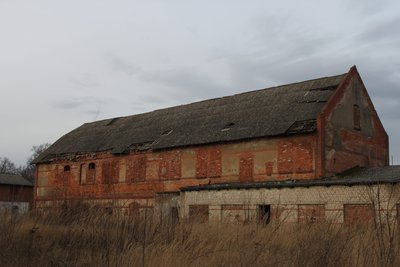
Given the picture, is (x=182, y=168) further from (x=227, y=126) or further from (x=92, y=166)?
(x=92, y=166)

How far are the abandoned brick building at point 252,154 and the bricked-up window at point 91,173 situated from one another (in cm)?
8

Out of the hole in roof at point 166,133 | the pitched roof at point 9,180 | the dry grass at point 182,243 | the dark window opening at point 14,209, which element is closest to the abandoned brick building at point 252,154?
the hole in roof at point 166,133

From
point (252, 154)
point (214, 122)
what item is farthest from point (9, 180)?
point (252, 154)

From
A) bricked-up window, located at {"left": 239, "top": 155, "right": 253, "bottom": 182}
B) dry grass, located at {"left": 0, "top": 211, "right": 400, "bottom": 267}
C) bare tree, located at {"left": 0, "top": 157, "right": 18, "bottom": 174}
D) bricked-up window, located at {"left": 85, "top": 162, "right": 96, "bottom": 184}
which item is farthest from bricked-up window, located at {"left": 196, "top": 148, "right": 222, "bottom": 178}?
bare tree, located at {"left": 0, "top": 157, "right": 18, "bottom": 174}

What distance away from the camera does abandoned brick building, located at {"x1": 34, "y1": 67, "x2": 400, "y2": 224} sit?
77.1ft

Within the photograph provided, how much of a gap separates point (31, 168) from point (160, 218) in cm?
9402

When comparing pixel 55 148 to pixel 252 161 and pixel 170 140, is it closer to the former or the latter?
pixel 170 140

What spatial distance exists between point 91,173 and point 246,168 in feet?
50.3

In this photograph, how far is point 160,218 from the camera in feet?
26.6

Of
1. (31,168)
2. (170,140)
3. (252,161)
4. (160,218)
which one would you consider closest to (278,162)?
(252,161)

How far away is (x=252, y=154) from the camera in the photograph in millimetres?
28406

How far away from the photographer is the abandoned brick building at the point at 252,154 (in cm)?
2350

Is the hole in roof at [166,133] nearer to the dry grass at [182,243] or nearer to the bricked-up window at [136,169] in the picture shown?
the bricked-up window at [136,169]

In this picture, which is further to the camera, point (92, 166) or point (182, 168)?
point (92, 166)
